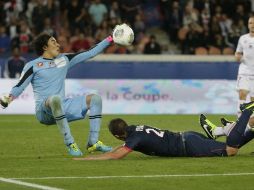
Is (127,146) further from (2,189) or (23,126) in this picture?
(23,126)

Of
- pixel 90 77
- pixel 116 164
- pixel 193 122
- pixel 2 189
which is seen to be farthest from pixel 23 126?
pixel 2 189

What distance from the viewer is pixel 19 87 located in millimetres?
12695

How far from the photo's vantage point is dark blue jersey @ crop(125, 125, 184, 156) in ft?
37.2

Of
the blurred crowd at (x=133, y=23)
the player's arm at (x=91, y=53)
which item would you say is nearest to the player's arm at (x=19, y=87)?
the player's arm at (x=91, y=53)

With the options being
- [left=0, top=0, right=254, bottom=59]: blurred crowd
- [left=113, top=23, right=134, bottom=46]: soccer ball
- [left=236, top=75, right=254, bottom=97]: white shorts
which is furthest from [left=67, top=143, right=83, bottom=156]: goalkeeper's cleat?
[left=0, top=0, right=254, bottom=59]: blurred crowd

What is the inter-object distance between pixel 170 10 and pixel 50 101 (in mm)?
15994

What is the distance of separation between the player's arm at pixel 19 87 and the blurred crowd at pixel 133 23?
1262 cm

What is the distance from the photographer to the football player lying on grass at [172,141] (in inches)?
448

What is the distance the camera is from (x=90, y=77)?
2394 centimetres

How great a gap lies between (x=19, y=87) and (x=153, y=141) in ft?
7.75

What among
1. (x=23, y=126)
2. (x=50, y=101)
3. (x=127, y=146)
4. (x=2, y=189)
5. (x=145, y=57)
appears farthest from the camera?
(x=145, y=57)

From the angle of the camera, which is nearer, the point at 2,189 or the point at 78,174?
the point at 2,189

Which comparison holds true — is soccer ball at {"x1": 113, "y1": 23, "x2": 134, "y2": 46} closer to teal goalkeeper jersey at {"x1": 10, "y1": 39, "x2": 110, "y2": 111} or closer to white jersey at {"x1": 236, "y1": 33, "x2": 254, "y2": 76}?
teal goalkeeper jersey at {"x1": 10, "y1": 39, "x2": 110, "y2": 111}

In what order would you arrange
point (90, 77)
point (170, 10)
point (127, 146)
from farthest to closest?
point (170, 10)
point (90, 77)
point (127, 146)
